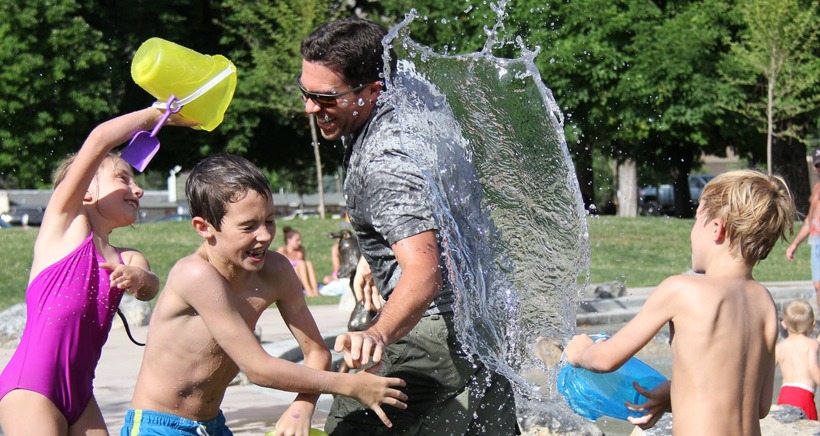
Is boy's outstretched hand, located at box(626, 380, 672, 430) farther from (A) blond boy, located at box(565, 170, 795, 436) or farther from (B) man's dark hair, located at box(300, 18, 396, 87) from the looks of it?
(B) man's dark hair, located at box(300, 18, 396, 87)

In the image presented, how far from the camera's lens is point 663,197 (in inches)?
1780

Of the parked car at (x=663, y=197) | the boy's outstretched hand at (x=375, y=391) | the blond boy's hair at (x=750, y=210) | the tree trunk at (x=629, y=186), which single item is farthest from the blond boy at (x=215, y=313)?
the parked car at (x=663, y=197)

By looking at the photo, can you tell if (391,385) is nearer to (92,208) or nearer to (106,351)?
(92,208)

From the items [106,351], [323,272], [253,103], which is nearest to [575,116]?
[253,103]

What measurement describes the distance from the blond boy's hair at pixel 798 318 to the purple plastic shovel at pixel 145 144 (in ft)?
14.7

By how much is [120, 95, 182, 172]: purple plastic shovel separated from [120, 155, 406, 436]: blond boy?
1.03 feet

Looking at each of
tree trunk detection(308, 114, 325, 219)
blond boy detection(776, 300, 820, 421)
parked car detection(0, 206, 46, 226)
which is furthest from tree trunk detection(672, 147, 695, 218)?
blond boy detection(776, 300, 820, 421)

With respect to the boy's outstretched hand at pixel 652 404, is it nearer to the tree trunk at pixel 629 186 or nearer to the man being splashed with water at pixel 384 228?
the man being splashed with water at pixel 384 228

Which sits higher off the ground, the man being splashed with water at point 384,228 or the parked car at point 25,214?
the man being splashed with water at point 384,228

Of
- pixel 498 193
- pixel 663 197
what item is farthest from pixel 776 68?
pixel 498 193

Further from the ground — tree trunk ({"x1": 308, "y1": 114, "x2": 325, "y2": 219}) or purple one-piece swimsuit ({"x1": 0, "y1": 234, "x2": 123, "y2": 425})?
purple one-piece swimsuit ({"x1": 0, "y1": 234, "x2": 123, "y2": 425})

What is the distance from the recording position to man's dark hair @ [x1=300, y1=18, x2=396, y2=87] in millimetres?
3467

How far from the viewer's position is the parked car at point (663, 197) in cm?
3922

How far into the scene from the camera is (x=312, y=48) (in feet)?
11.5
